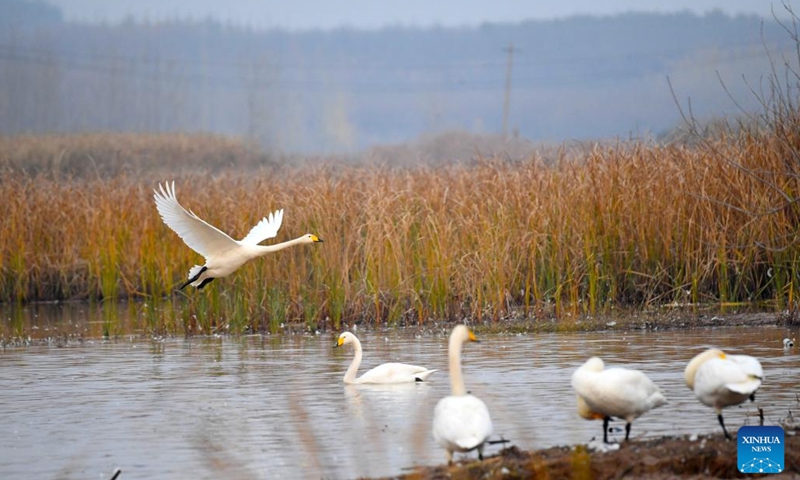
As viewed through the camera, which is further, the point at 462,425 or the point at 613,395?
the point at 613,395

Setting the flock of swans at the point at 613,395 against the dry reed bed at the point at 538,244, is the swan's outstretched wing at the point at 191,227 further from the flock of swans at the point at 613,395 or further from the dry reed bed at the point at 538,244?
the flock of swans at the point at 613,395

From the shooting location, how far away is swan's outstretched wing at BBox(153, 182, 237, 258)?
1306 centimetres

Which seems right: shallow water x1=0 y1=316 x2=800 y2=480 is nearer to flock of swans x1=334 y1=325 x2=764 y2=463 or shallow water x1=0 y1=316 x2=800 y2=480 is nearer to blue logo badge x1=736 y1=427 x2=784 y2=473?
flock of swans x1=334 y1=325 x2=764 y2=463

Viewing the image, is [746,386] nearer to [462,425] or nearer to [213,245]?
[462,425]

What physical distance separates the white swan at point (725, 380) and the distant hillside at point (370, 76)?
4925 cm

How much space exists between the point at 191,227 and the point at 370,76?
123675 mm

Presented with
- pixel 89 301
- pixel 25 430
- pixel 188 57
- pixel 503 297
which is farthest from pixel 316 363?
pixel 188 57

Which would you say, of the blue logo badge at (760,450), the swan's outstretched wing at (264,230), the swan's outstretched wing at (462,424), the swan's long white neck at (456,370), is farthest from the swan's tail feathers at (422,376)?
the blue logo badge at (760,450)

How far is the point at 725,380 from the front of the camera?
22.5 feet

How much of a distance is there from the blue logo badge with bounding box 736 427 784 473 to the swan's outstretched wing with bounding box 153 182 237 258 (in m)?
7.42

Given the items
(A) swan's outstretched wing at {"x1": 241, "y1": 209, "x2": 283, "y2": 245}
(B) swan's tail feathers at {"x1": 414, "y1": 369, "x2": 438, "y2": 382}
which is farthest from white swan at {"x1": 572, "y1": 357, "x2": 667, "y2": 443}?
(A) swan's outstretched wing at {"x1": 241, "y1": 209, "x2": 283, "y2": 245}

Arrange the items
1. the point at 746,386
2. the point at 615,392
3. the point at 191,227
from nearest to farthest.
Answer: the point at 746,386
the point at 615,392
the point at 191,227

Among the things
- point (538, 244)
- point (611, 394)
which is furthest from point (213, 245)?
point (611, 394)

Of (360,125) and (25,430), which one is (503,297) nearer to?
(25,430)
